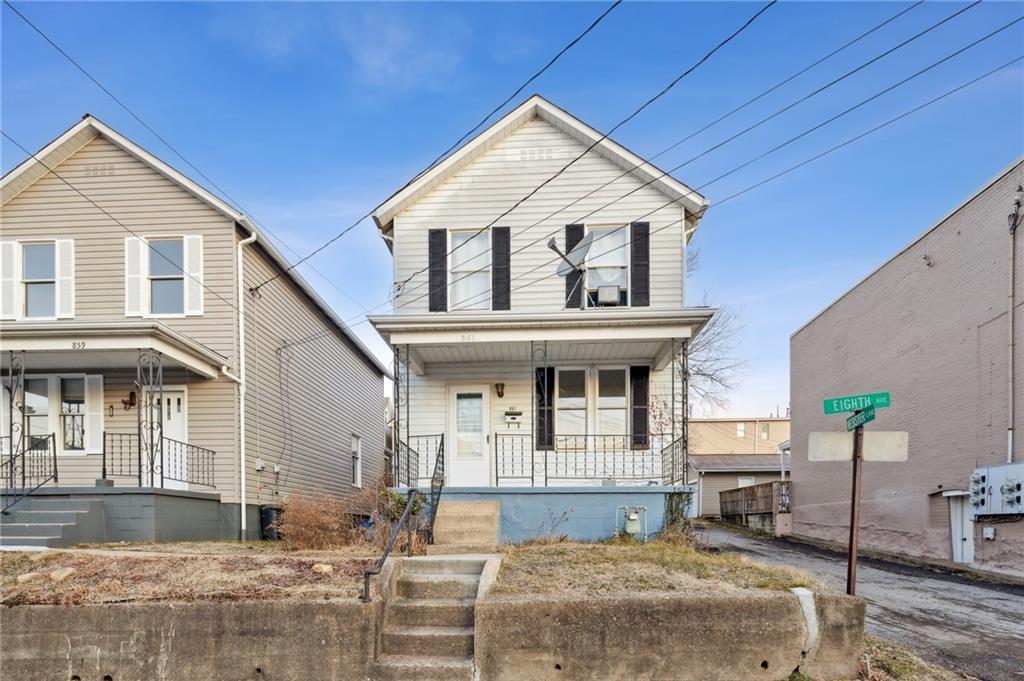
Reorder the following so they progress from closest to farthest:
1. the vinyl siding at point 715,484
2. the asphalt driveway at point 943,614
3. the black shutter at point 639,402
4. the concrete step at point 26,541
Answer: the asphalt driveway at point 943,614
the concrete step at point 26,541
the black shutter at point 639,402
the vinyl siding at point 715,484

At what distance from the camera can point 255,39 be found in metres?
10.9

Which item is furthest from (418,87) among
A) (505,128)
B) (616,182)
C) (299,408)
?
(299,408)

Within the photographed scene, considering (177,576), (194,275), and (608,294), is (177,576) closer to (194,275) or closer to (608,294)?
(194,275)

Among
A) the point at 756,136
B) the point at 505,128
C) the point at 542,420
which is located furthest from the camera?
the point at 505,128

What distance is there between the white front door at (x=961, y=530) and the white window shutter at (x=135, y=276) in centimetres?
1650

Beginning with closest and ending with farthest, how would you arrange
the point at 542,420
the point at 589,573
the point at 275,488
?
1. the point at 589,573
2. the point at 542,420
3. the point at 275,488

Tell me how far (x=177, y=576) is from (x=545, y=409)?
7.06 metres

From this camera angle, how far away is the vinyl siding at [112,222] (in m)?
12.9

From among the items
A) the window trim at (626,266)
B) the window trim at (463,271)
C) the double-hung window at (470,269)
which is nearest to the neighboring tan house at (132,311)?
the window trim at (463,271)

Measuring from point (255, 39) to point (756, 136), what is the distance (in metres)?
8.41

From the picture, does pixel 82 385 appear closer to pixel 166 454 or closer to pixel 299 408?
pixel 166 454

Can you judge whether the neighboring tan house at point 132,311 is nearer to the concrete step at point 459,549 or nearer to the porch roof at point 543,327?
the porch roof at point 543,327

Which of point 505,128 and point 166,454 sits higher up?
point 505,128

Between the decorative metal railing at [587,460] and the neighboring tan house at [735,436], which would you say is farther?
the neighboring tan house at [735,436]
